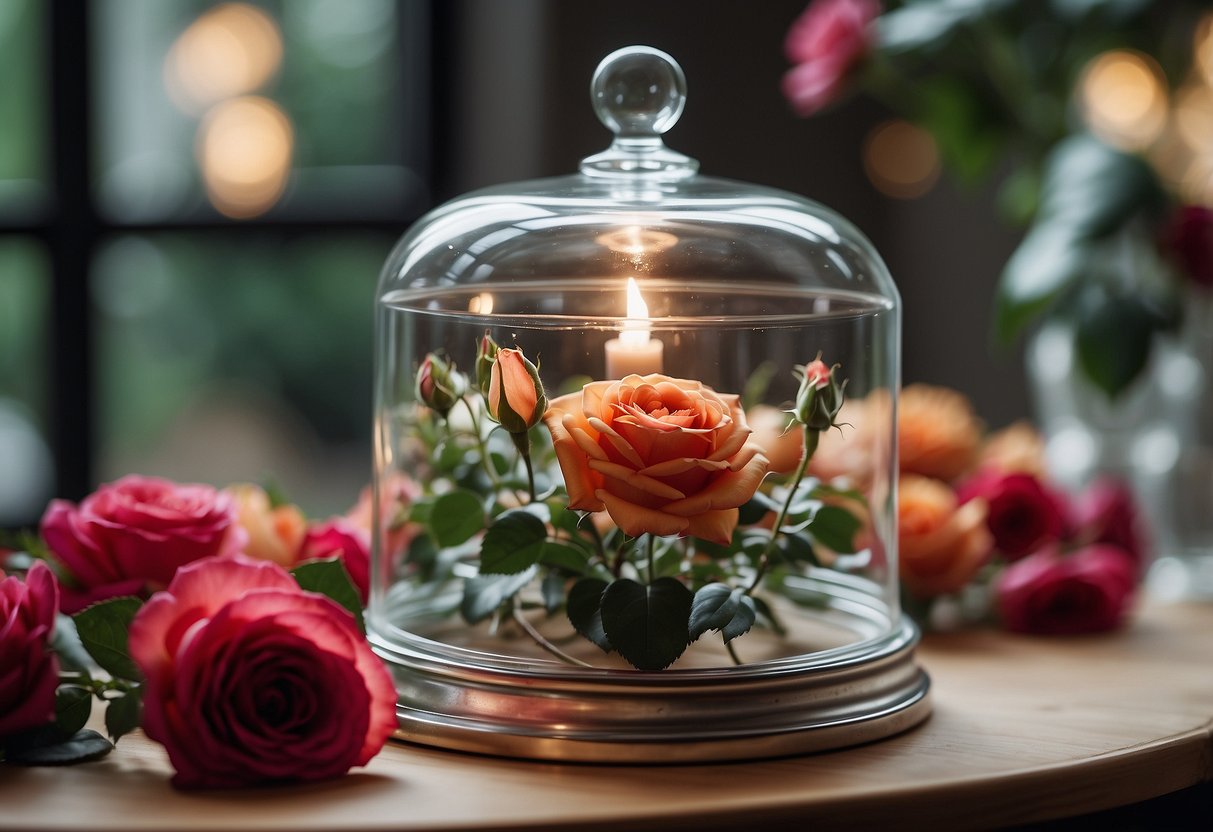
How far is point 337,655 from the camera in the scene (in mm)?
633

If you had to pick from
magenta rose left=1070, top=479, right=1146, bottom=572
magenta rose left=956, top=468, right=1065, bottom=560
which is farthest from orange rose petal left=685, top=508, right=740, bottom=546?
magenta rose left=1070, top=479, right=1146, bottom=572

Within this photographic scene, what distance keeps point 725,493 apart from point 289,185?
1.63 meters

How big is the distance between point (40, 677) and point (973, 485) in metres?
0.77

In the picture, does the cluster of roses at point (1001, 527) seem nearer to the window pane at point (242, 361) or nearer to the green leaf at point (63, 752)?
the green leaf at point (63, 752)

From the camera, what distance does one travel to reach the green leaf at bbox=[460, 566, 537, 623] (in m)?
0.74

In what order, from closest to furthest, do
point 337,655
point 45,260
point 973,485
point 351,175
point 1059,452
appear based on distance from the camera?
point 337,655, point 973,485, point 1059,452, point 45,260, point 351,175

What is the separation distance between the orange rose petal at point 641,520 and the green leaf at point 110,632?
25 centimetres

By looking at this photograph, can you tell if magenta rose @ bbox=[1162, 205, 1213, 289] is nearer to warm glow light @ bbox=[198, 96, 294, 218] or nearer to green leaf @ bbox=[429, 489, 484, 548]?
green leaf @ bbox=[429, 489, 484, 548]

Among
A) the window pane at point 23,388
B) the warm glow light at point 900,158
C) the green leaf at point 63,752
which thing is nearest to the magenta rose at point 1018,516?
the green leaf at point 63,752

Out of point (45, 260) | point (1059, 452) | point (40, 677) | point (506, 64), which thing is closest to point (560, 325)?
point (40, 677)

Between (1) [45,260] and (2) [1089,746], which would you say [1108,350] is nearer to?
→ (2) [1089,746]

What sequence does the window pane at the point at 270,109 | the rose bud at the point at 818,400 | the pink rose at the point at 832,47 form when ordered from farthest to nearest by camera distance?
the window pane at the point at 270,109, the pink rose at the point at 832,47, the rose bud at the point at 818,400

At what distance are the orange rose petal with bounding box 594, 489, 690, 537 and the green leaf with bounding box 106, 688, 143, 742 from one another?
0.82 feet

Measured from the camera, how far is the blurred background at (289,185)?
1939mm
